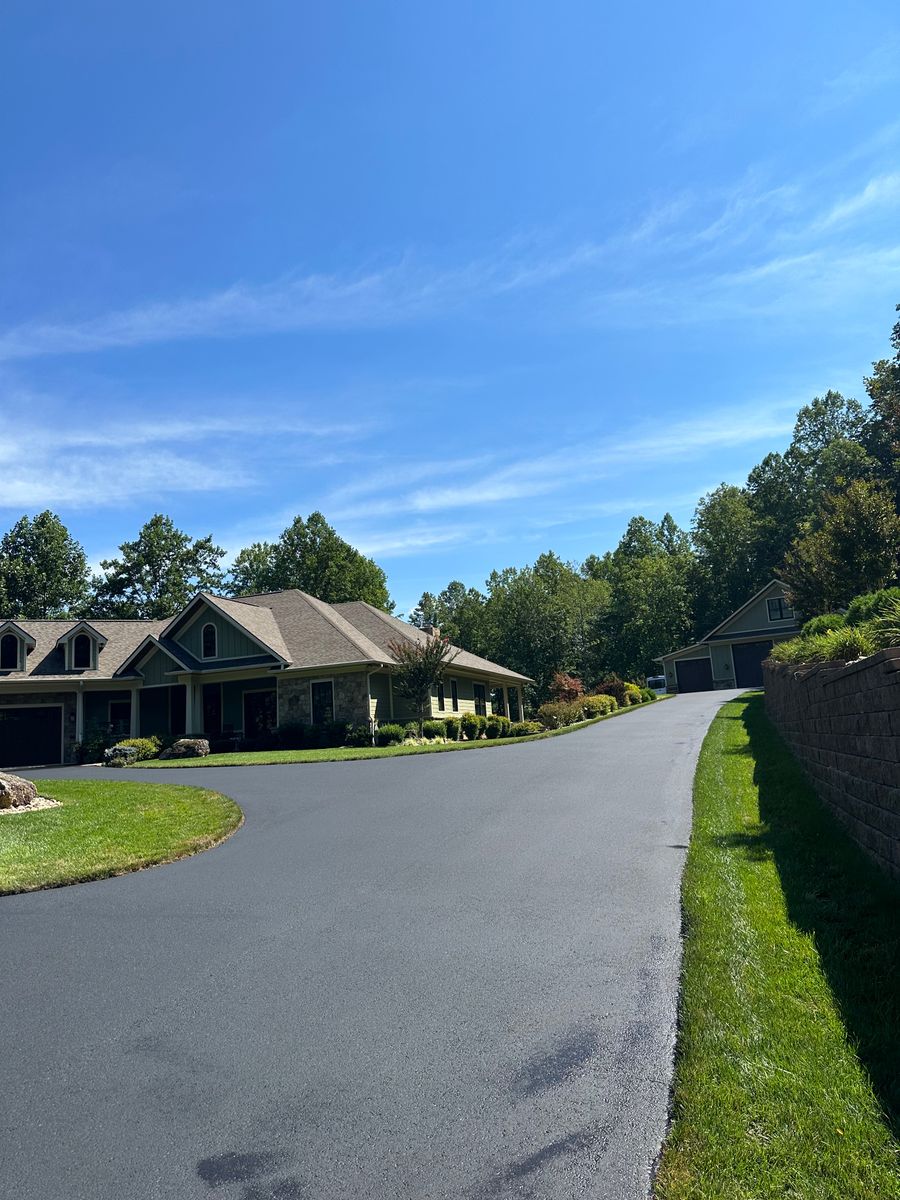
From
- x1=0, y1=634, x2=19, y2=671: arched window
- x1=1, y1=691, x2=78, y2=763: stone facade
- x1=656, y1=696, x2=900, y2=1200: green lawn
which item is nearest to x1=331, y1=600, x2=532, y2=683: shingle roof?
x1=1, y1=691, x2=78, y2=763: stone facade

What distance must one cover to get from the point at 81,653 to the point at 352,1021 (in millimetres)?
28768

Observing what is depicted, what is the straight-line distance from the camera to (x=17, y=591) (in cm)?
5312

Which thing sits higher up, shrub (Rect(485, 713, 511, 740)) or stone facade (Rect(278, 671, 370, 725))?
stone facade (Rect(278, 671, 370, 725))

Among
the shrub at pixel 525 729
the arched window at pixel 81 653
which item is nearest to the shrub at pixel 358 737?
the shrub at pixel 525 729

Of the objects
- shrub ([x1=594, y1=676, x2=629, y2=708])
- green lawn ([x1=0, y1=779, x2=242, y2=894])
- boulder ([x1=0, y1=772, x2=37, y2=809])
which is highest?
shrub ([x1=594, y1=676, x2=629, y2=708])

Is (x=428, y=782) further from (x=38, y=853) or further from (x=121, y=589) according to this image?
(x=121, y=589)

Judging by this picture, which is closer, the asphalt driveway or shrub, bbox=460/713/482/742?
the asphalt driveway

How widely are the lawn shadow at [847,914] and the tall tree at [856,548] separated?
1566 cm

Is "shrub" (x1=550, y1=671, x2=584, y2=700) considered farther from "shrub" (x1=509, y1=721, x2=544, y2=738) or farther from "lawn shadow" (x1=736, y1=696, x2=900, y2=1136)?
"lawn shadow" (x1=736, y1=696, x2=900, y2=1136)

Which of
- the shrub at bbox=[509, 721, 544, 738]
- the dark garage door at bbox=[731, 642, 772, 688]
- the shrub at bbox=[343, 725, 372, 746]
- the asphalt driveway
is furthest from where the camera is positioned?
the dark garage door at bbox=[731, 642, 772, 688]

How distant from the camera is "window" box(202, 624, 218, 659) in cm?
2855

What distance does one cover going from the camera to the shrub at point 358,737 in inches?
961

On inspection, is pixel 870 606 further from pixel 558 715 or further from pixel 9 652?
pixel 9 652

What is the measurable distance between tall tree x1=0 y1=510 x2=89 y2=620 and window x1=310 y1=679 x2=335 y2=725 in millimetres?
35508
